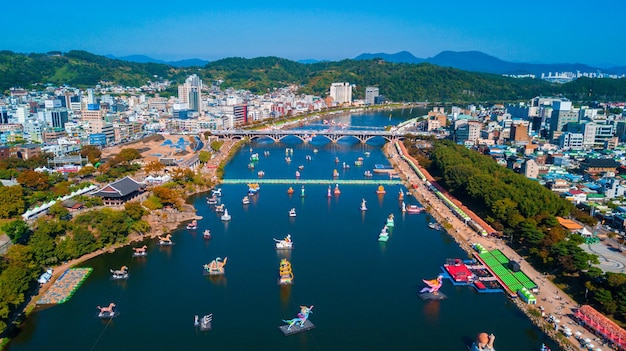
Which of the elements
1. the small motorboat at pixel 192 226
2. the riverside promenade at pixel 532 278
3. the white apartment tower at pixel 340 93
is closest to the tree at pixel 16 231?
the small motorboat at pixel 192 226

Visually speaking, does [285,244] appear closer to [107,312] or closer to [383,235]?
[383,235]

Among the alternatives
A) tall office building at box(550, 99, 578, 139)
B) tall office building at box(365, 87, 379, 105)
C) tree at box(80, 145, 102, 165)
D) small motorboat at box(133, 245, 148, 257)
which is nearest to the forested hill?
tall office building at box(365, 87, 379, 105)

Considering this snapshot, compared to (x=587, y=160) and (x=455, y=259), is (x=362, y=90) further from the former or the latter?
(x=455, y=259)

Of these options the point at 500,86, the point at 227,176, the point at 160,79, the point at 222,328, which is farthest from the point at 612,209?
the point at 160,79

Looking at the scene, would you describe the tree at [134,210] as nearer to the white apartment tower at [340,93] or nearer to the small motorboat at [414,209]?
the small motorboat at [414,209]

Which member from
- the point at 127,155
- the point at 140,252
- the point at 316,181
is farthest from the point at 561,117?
the point at 140,252

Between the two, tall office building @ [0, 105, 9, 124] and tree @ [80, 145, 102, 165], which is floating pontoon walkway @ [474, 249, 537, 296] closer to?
tree @ [80, 145, 102, 165]
